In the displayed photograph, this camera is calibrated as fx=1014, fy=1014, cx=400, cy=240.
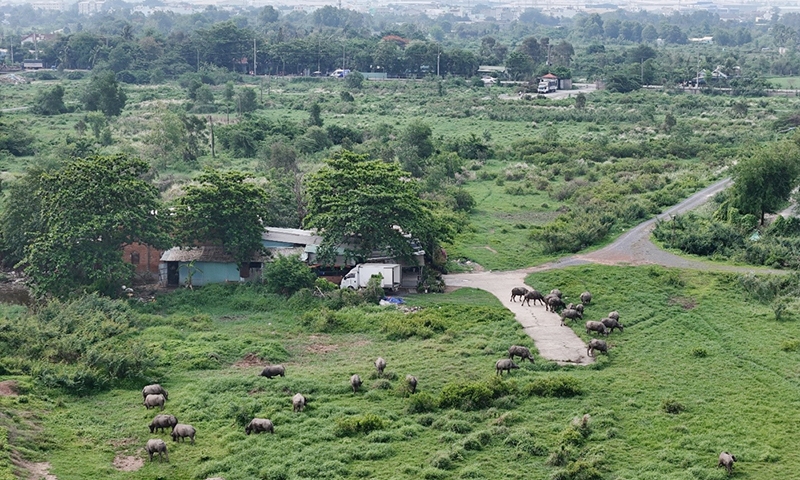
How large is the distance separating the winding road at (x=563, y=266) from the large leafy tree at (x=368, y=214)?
2104mm

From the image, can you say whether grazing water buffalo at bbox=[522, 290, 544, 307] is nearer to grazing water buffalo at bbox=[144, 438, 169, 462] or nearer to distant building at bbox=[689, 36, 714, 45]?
grazing water buffalo at bbox=[144, 438, 169, 462]

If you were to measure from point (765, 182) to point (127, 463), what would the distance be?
91.7 feet

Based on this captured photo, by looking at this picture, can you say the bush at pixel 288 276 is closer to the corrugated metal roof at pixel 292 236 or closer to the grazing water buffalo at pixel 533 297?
the corrugated metal roof at pixel 292 236

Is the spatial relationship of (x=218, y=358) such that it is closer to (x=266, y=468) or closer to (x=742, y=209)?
(x=266, y=468)

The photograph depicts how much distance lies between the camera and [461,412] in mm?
22266

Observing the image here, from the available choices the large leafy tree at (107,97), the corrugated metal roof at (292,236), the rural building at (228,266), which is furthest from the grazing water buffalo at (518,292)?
the large leafy tree at (107,97)

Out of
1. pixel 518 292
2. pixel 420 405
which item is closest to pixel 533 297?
pixel 518 292

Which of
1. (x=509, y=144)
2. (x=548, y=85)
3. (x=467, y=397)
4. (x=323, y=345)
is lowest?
(x=323, y=345)

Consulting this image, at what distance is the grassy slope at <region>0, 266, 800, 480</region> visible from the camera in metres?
19.8

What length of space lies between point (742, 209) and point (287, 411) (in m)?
23.6

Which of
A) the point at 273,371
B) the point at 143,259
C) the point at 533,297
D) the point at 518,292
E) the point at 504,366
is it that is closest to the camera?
the point at 504,366

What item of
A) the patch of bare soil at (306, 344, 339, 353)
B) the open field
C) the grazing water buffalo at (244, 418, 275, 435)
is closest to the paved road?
the open field

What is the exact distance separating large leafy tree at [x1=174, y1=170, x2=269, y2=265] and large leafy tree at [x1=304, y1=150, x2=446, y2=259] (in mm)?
2086

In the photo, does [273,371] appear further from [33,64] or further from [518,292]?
[33,64]
